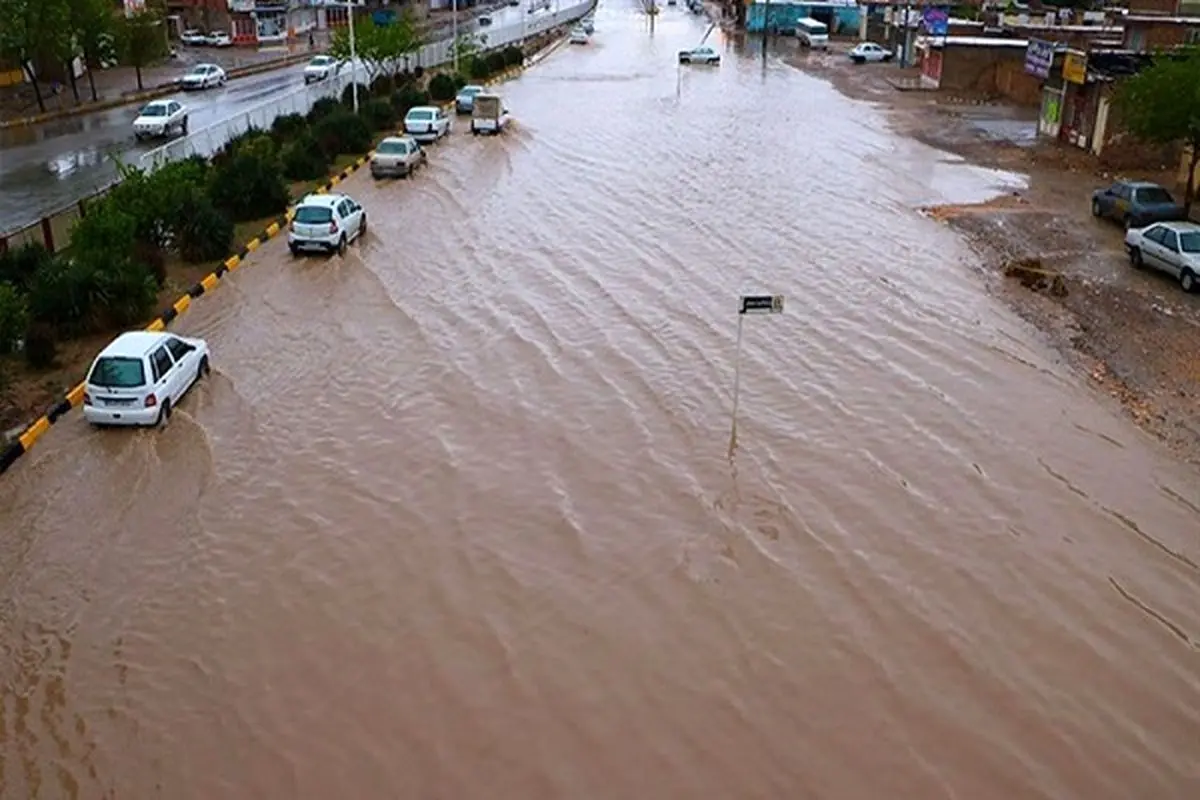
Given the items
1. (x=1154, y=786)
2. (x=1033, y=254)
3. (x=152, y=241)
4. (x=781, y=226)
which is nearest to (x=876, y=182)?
(x=781, y=226)

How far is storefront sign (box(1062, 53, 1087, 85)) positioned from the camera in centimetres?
4216

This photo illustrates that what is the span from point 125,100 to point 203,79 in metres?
5.18

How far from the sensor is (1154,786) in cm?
1120

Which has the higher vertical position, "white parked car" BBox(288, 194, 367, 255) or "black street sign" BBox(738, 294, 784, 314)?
"black street sign" BBox(738, 294, 784, 314)

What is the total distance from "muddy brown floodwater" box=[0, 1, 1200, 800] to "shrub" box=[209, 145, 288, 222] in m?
5.87

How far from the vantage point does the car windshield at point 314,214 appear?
1085 inches

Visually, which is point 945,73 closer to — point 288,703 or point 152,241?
point 152,241

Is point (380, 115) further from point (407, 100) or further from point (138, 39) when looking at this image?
point (138, 39)

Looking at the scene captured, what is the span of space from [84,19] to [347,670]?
160 ft

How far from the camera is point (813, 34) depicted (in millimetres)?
91250

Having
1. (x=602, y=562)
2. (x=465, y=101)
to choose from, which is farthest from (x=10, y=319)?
(x=465, y=101)

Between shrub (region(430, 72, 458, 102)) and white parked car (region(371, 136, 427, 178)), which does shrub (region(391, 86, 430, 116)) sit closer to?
shrub (region(430, 72, 458, 102))

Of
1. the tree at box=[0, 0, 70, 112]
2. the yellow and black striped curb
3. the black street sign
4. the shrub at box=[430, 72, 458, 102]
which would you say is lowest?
the yellow and black striped curb

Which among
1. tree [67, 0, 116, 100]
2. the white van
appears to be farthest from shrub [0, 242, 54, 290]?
the white van
